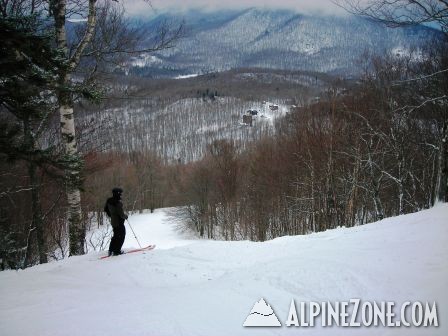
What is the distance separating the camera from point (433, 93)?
15.6 m

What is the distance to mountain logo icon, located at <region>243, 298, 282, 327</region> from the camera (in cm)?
447

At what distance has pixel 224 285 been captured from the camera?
594 centimetres

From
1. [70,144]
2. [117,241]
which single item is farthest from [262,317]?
[70,144]

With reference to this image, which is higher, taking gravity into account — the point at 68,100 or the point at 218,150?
the point at 68,100

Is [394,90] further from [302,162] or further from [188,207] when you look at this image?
[188,207]

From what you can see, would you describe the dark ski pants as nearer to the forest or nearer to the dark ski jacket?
the dark ski jacket

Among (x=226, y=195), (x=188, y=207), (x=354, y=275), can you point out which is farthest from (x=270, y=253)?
(x=188, y=207)

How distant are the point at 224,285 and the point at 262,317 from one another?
4.60 feet

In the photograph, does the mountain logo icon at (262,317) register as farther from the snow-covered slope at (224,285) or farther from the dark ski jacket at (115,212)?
the dark ski jacket at (115,212)

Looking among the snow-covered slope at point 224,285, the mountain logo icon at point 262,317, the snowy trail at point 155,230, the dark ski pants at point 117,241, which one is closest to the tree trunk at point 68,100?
the dark ski pants at point 117,241

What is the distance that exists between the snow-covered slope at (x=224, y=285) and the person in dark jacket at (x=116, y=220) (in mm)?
719

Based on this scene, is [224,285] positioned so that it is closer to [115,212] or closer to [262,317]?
[262,317]

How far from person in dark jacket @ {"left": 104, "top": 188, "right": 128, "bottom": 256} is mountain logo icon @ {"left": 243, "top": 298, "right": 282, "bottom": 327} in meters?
5.19

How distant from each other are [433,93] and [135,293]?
14881mm
